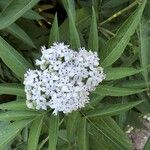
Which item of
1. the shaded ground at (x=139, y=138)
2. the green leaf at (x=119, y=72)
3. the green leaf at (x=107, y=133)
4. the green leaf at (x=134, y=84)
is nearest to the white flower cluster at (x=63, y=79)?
the green leaf at (x=119, y=72)

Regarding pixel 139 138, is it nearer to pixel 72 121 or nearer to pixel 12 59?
pixel 72 121

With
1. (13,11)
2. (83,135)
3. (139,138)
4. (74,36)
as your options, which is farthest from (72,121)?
(139,138)

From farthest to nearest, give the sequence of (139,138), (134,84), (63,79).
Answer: (139,138), (134,84), (63,79)

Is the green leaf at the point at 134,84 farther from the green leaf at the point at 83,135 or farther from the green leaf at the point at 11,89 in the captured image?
the green leaf at the point at 11,89

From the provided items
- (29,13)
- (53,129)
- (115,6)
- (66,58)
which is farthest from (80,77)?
(115,6)

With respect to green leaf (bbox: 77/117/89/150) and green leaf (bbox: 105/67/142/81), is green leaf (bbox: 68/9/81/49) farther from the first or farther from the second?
green leaf (bbox: 77/117/89/150)

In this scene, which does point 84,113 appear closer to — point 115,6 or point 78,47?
point 78,47

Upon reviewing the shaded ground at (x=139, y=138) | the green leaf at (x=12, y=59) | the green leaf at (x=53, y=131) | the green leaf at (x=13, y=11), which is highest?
the shaded ground at (x=139, y=138)
